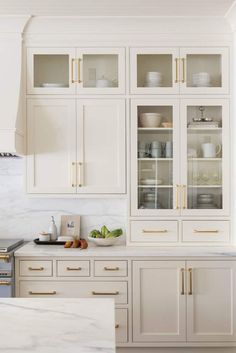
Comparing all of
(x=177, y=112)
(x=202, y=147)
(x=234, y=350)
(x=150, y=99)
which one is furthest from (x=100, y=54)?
(x=234, y=350)

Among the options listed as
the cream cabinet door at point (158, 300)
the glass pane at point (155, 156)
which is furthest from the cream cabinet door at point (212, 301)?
the glass pane at point (155, 156)

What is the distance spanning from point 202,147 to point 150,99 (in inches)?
22.4

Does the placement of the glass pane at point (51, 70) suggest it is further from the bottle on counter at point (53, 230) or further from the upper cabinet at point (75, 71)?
the bottle on counter at point (53, 230)

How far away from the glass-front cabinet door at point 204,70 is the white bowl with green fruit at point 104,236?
1261 millimetres

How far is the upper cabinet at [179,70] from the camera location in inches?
126

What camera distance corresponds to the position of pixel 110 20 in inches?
124

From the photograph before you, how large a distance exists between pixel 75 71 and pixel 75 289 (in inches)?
67.2

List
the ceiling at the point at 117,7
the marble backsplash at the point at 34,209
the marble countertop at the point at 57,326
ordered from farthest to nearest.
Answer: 1. the marble backsplash at the point at 34,209
2. the ceiling at the point at 117,7
3. the marble countertop at the point at 57,326

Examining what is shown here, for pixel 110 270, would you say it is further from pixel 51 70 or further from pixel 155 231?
pixel 51 70

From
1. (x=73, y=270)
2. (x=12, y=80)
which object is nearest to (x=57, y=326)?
(x=73, y=270)

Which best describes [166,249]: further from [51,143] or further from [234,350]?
[51,143]

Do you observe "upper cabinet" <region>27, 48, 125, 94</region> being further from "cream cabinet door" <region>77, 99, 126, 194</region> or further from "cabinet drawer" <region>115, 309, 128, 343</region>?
"cabinet drawer" <region>115, 309, 128, 343</region>

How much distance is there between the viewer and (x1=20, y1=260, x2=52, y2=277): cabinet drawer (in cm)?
298

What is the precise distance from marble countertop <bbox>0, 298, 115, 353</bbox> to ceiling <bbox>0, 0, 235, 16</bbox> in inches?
84.6
